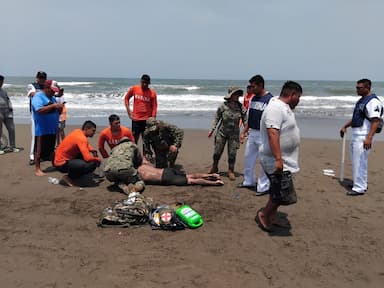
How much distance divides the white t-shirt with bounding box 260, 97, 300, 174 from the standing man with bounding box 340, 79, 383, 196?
6.96 feet

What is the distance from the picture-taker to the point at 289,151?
4.04 meters

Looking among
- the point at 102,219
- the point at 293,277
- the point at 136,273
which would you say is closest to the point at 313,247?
the point at 293,277

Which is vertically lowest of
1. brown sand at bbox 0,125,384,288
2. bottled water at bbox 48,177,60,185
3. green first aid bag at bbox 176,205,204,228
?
brown sand at bbox 0,125,384,288

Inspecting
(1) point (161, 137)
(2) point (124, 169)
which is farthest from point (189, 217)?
(1) point (161, 137)

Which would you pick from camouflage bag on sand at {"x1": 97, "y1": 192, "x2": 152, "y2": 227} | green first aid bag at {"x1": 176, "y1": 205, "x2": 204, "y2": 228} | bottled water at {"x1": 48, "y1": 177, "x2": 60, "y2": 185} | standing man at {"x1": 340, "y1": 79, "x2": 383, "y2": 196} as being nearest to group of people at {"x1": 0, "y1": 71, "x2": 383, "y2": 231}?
standing man at {"x1": 340, "y1": 79, "x2": 383, "y2": 196}

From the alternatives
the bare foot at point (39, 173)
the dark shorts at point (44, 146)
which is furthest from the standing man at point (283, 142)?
the bare foot at point (39, 173)

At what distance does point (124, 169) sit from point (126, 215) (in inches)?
45.7

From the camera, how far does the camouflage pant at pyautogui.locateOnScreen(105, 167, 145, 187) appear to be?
5484 mm

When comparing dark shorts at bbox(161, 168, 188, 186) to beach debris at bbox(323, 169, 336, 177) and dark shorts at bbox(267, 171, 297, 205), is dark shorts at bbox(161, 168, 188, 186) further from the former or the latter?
beach debris at bbox(323, 169, 336, 177)

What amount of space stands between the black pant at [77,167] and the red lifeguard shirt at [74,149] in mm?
80

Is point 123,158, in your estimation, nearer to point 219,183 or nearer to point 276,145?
point 219,183

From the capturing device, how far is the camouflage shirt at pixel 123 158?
5.49m

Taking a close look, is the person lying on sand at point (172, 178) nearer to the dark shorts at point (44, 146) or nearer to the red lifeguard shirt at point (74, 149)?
the red lifeguard shirt at point (74, 149)

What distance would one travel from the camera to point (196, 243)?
3955 mm
